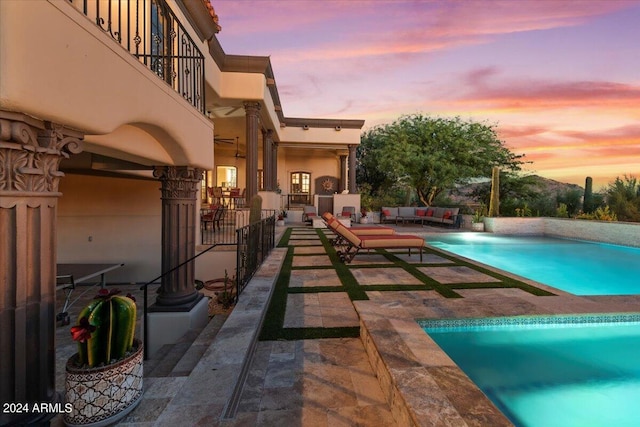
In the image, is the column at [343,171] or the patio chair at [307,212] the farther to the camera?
the column at [343,171]

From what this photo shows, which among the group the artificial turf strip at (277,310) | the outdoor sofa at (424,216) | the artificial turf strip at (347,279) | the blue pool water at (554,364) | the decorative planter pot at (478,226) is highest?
the outdoor sofa at (424,216)

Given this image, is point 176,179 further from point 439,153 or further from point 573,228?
point 439,153

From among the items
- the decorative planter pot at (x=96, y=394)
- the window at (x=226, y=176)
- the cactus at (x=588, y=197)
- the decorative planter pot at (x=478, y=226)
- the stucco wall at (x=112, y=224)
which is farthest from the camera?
the window at (x=226, y=176)

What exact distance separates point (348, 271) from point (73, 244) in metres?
7.91

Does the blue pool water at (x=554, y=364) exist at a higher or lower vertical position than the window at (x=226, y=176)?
lower

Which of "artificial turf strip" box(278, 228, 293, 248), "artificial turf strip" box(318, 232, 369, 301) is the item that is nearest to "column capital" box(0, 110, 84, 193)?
"artificial turf strip" box(318, 232, 369, 301)

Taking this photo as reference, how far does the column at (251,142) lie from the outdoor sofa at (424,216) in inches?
361

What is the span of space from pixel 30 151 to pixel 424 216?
17.4 m

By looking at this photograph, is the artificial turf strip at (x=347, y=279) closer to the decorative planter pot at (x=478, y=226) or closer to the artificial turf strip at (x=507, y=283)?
the artificial turf strip at (x=507, y=283)

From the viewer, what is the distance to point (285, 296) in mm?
4852

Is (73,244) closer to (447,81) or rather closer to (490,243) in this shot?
(490,243)

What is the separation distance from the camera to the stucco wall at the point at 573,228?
11375mm

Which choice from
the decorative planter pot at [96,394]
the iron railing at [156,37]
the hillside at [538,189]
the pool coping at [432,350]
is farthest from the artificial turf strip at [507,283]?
the hillside at [538,189]

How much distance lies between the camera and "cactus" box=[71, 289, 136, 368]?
1991 millimetres
